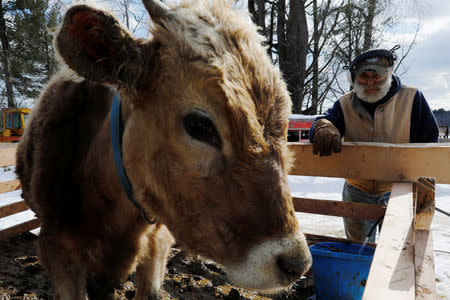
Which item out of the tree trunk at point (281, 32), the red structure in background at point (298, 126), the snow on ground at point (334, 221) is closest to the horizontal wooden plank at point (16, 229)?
the snow on ground at point (334, 221)

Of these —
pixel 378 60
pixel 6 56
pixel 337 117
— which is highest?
pixel 6 56

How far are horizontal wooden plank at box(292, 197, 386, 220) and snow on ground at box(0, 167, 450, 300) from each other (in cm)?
133

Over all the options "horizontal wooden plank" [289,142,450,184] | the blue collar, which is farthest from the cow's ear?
"horizontal wooden plank" [289,142,450,184]

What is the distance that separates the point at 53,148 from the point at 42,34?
2272 cm

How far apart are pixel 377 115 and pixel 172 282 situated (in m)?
2.91

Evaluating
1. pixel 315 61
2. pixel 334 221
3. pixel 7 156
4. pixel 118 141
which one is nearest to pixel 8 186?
pixel 7 156

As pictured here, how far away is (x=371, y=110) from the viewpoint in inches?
144

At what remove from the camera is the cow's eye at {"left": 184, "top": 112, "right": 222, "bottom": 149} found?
1304 millimetres

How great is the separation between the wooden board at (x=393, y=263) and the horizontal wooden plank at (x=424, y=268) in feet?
0.88

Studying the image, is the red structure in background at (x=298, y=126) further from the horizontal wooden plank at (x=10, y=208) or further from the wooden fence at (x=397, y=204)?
the horizontal wooden plank at (x=10, y=208)

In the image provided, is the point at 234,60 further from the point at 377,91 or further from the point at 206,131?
the point at 377,91

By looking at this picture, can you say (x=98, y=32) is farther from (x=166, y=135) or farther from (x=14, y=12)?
(x=14, y=12)

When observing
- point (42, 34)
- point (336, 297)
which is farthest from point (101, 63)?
point (42, 34)

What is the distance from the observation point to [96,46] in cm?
142
